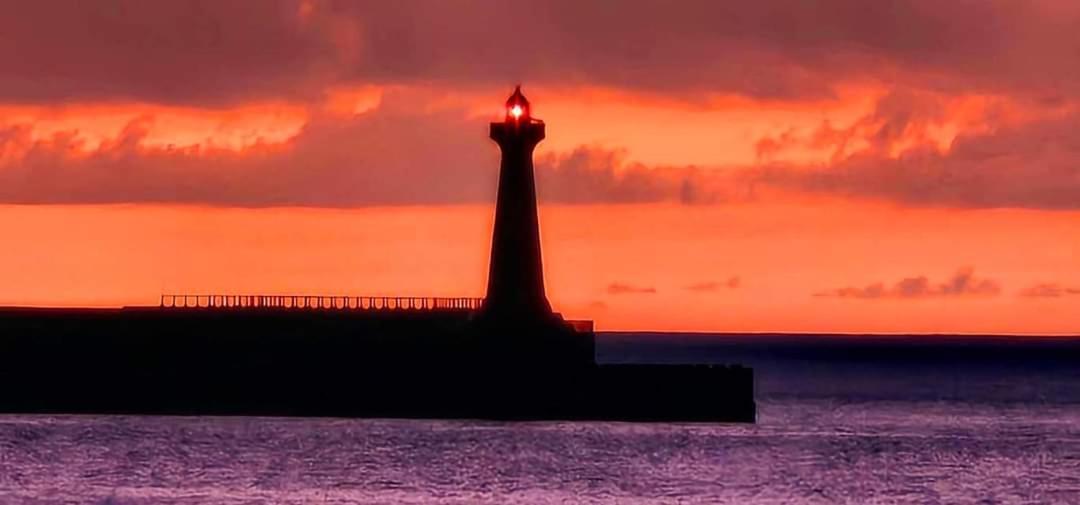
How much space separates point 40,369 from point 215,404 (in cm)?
579

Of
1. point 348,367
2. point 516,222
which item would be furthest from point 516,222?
point 348,367

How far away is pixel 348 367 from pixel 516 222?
508 inches

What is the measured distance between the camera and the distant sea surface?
66.8 meters

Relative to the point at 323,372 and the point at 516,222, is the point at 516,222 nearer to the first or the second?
the point at 516,222

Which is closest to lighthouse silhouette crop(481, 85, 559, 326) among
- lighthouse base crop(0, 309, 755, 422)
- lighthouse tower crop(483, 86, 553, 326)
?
lighthouse tower crop(483, 86, 553, 326)

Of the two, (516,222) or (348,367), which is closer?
(516,222)

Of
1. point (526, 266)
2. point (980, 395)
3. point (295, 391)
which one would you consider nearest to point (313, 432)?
point (295, 391)

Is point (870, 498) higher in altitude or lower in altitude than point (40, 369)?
lower

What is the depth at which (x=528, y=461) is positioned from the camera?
253ft

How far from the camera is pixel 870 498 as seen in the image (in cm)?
6694

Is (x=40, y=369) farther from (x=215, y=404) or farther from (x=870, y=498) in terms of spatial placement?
(x=870, y=498)

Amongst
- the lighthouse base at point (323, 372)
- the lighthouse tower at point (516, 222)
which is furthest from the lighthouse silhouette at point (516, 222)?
the lighthouse base at point (323, 372)

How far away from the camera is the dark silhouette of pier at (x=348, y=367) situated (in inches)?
3319

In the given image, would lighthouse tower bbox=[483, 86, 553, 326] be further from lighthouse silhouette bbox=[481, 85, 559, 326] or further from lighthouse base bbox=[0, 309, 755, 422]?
lighthouse base bbox=[0, 309, 755, 422]
